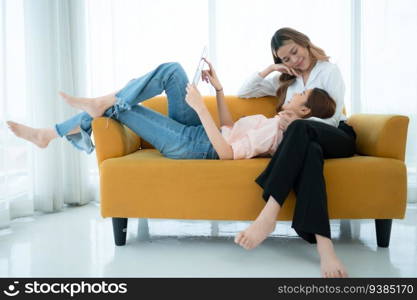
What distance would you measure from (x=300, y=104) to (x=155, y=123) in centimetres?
71

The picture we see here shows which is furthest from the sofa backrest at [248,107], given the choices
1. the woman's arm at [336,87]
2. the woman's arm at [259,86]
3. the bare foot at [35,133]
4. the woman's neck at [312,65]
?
the bare foot at [35,133]

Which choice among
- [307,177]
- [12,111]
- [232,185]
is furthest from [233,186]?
[12,111]

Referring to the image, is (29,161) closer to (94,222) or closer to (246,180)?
(94,222)

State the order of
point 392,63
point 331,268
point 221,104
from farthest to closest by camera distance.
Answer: point 392,63 < point 221,104 < point 331,268

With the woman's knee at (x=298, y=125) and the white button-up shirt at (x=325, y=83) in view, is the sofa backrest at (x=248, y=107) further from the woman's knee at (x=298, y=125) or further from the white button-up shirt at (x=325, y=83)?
the woman's knee at (x=298, y=125)

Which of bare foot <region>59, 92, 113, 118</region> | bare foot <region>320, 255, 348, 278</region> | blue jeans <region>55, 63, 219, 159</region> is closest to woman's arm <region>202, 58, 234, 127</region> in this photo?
blue jeans <region>55, 63, 219, 159</region>

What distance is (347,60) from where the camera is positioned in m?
3.23

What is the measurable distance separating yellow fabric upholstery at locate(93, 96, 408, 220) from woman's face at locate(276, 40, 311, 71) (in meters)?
0.49

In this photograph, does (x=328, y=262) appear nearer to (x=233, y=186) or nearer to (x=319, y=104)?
(x=233, y=186)

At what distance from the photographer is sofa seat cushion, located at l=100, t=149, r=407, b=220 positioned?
74.9 inches

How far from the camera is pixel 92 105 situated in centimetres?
204

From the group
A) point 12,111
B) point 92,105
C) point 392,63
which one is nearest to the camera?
point 92,105

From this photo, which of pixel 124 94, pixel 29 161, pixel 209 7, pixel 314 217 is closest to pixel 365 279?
pixel 314 217

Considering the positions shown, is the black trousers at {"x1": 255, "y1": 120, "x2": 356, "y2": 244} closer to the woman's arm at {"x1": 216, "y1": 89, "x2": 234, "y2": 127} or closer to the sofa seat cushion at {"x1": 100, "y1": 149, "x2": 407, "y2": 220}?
the sofa seat cushion at {"x1": 100, "y1": 149, "x2": 407, "y2": 220}
